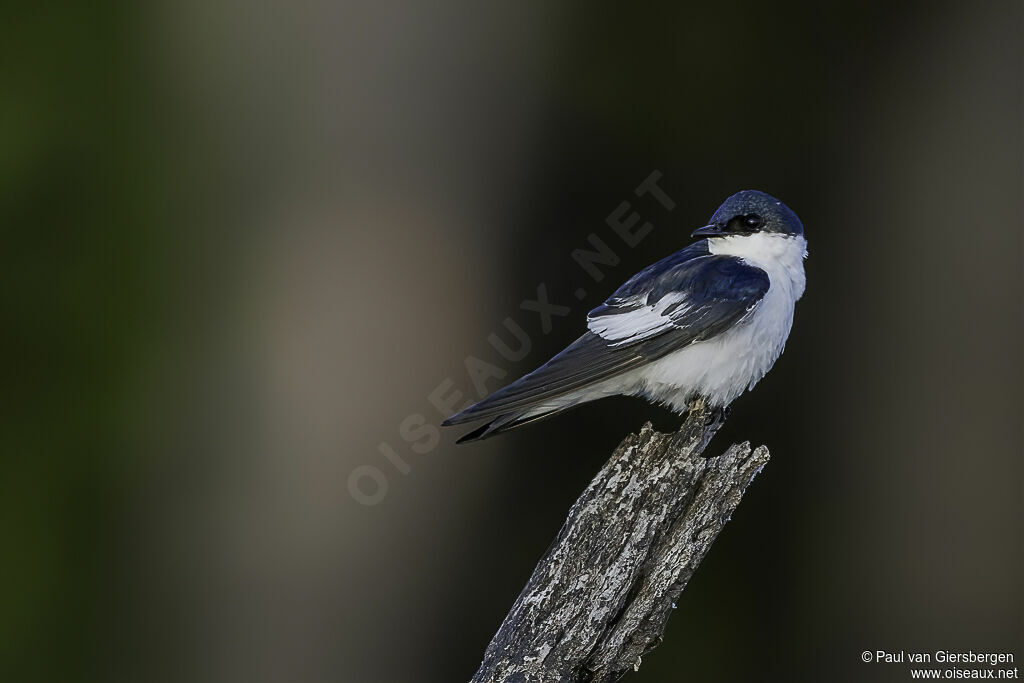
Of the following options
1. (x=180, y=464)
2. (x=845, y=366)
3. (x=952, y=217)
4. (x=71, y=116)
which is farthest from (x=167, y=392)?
(x=952, y=217)

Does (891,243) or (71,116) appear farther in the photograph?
(71,116)

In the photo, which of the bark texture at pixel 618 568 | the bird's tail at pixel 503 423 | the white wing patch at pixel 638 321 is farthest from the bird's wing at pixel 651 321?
the bark texture at pixel 618 568

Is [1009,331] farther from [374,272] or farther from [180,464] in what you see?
[180,464]

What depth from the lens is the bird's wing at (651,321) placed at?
11.0 ft

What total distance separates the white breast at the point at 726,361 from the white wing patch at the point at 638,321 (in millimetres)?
115

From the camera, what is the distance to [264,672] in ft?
16.0

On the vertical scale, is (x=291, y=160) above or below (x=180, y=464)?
above

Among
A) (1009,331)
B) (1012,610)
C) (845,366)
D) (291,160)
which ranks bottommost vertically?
(1012,610)

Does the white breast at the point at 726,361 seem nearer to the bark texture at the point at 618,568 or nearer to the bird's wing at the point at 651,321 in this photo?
the bird's wing at the point at 651,321

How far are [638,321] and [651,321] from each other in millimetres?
44

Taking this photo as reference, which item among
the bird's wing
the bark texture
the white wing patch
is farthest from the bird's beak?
the bark texture

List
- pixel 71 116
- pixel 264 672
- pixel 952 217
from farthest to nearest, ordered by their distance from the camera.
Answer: pixel 71 116 < pixel 952 217 < pixel 264 672

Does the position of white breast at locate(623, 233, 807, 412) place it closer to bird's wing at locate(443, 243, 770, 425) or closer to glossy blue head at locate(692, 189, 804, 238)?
bird's wing at locate(443, 243, 770, 425)

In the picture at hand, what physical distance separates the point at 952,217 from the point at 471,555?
2.89m
